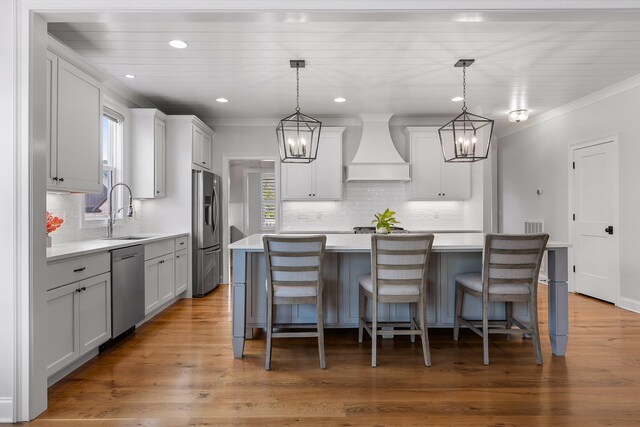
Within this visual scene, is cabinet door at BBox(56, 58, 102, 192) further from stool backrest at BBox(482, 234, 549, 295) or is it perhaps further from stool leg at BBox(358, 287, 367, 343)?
stool backrest at BBox(482, 234, 549, 295)

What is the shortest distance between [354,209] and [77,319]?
4104mm

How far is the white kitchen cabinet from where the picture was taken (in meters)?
5.04

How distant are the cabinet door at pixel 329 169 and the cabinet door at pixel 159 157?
208cm

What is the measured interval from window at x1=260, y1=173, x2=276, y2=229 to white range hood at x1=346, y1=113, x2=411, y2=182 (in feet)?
11.1

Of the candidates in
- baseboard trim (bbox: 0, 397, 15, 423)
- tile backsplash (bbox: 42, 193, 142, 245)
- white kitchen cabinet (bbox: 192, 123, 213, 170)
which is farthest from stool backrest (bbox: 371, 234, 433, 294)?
white kitchen cabinet (bbox: 192, 123, 213, 170)

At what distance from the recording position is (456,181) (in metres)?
5.69

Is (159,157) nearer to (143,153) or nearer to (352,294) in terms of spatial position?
(143,153)

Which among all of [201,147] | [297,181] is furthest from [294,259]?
[201,147]

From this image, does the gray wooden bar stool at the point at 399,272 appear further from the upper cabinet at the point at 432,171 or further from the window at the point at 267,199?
the window at the point at 267,199

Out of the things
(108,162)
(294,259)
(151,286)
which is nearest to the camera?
(294,259)

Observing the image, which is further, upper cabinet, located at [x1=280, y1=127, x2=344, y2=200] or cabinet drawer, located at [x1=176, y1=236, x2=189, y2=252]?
upper cabinet, located at [x1=280, y1=127, x2=344, y2=200]

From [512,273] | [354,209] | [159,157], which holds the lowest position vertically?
[512,273]

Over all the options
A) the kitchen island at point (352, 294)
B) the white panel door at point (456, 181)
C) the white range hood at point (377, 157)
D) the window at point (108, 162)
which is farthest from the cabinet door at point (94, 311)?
the white panel door at point (456, 181)

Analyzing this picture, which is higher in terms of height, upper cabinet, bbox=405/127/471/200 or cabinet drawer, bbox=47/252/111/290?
upper cabinet, bbox=405/127/471/200
